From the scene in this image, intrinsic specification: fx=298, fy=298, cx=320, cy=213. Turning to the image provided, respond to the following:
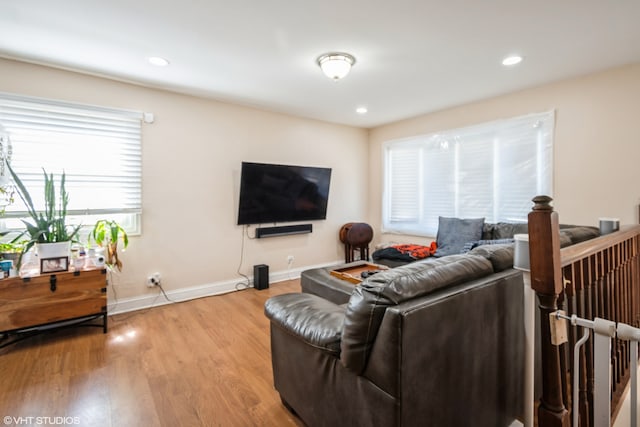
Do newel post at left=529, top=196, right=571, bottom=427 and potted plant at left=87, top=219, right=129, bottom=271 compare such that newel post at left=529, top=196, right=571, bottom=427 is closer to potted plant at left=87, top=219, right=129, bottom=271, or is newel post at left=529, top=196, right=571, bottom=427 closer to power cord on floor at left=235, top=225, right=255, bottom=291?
potted plant at left=87, top=219, right=129, bottom=271

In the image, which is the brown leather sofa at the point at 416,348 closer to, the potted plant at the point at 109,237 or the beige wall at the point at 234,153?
the potted plant at the point at 109,237

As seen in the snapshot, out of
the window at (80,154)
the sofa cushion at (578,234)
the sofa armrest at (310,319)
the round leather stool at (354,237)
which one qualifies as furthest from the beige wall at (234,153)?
the sofa armrest at (310,319)

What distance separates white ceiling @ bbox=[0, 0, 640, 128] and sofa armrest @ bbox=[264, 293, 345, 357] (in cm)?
181

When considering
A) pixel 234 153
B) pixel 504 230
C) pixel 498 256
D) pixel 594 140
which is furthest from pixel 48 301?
pixel 594 140

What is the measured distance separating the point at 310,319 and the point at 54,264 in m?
2.36

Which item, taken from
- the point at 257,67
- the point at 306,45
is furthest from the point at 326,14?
the point at 257,67

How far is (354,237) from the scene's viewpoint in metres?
4.69

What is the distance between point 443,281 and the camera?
119cm

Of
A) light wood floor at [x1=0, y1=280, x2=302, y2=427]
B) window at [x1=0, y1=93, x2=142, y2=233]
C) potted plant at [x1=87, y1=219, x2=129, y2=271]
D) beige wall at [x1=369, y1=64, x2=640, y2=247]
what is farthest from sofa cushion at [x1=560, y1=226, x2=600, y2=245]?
window at [x1=0, y1=93, x2=142, y2=233]

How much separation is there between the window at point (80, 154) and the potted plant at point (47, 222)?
14 cm

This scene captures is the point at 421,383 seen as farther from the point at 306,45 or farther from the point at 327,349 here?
the point at 306,45

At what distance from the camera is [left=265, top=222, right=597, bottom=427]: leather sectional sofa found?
1035 mm

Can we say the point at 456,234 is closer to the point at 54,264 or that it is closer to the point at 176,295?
the point at 176,295

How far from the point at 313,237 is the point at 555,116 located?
328cm
